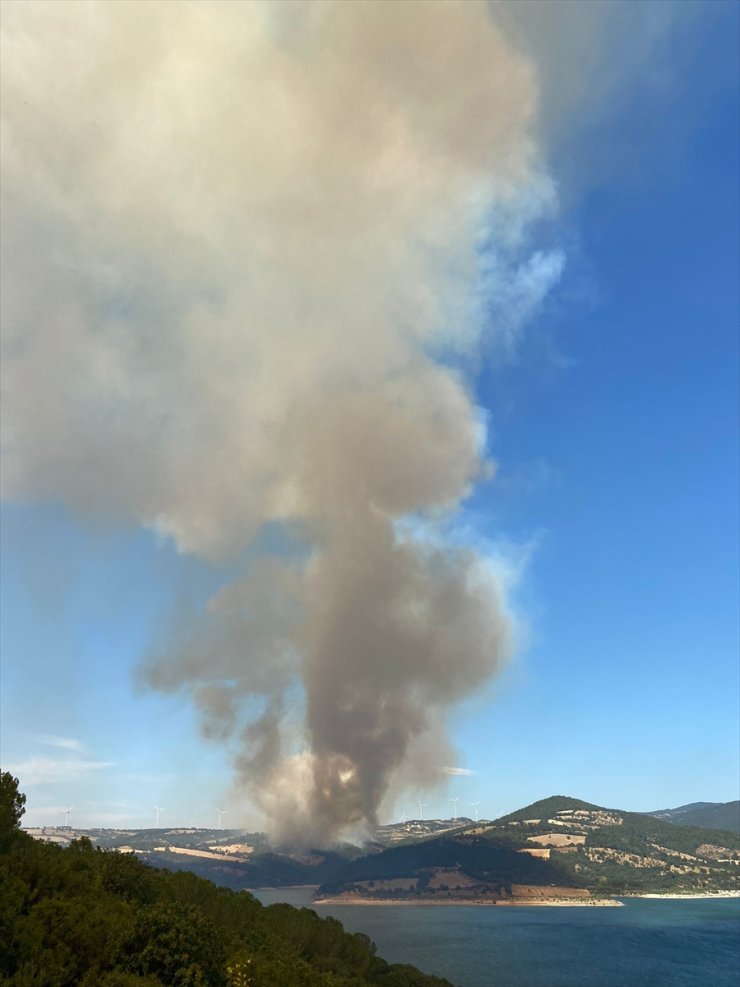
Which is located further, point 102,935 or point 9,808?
point 9,808

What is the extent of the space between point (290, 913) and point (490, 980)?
97774 mm

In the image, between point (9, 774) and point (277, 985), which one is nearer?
point (277, 985)

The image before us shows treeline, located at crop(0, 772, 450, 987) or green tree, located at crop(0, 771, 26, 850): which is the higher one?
green tree, located at crop(0, 771, 26, 850)

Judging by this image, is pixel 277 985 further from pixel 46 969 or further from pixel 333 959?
pixel 333 959

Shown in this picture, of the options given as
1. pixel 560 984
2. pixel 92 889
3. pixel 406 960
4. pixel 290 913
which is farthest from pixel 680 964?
pixel 92 889

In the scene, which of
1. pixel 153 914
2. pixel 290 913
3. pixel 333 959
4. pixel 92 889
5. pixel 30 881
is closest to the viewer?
pixel 153 914

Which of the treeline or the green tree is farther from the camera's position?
the green tree

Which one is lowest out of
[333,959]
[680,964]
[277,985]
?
[680,964]

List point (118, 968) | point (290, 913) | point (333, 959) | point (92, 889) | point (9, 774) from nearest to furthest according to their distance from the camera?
point (118, 968), point (92, 889), point (9, 774), point (333, 959), point (290, 913)

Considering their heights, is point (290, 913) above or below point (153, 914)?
below

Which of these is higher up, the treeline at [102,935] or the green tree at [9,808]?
the green tree at [9,808]

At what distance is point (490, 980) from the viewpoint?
156 metres

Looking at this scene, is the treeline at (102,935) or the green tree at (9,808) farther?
the green tree at (9,808)

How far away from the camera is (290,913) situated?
91875mm
